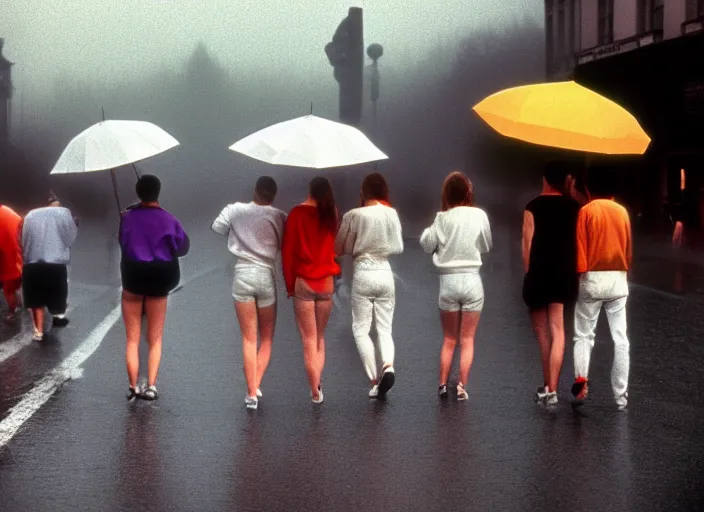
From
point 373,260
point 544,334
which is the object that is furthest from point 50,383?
point 544,334

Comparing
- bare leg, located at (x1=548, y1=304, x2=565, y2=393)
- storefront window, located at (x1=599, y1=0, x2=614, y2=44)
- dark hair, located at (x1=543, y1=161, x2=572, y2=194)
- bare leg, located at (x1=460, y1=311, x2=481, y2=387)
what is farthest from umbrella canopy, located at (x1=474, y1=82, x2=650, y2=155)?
storefront window, located at (x1=599, y1=0, x2=614, y2=44)

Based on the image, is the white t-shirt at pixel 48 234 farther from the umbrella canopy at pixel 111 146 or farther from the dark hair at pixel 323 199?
the dark hair at pixel 323 199

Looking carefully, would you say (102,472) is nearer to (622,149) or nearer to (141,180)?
(141,180)

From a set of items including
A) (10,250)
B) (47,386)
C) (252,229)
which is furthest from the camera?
(10,250)

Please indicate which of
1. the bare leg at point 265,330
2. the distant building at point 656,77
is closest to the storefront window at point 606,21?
the distant building at point 656,77

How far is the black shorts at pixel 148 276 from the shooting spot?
8.37 metres

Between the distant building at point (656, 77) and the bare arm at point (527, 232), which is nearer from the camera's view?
the bare arm at point (527, 232)

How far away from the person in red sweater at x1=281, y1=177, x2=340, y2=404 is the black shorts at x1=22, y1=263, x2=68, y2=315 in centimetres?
510

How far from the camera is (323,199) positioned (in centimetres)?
813

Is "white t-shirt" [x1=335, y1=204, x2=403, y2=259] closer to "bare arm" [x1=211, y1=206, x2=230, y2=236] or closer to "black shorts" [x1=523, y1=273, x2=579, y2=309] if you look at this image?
"bare arm" [x1=211, y1=206, x2=230, y2=236]

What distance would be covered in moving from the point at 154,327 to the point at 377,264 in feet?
5.34

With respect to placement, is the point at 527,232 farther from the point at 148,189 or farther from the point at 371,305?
the point at 148,189

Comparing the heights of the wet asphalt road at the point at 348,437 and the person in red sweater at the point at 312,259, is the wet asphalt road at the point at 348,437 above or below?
below

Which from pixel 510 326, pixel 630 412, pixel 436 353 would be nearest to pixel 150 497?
pixel 630 412
